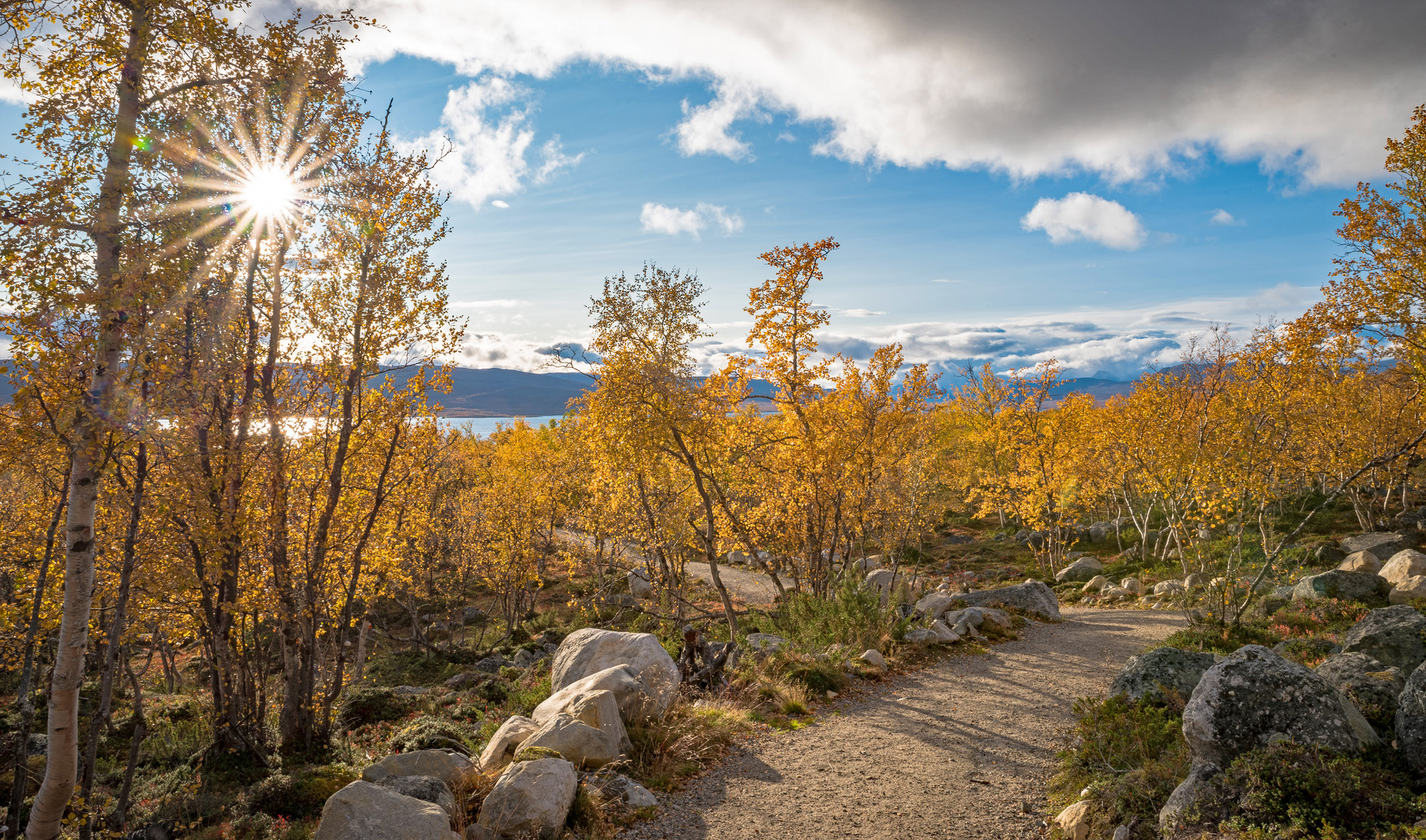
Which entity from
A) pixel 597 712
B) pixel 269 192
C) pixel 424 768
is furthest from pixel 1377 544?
pixel 269 192

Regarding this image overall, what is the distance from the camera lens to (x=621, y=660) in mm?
11523

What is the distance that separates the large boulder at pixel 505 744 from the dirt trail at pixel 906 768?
80.8 inches

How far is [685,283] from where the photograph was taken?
15906 millimetres

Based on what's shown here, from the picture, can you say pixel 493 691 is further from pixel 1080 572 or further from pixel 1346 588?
pixel 1080 572

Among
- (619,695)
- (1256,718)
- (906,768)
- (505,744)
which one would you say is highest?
(1256,718)

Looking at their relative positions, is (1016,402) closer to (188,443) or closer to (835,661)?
(835,661)

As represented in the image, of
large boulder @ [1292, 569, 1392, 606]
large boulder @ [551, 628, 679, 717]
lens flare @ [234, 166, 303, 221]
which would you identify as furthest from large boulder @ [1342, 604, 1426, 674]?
lens flare @ [234, 166, 303, 221]

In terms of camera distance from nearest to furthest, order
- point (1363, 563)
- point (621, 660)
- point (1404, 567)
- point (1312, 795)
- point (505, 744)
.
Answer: point (1312, 795)
point (505, 744)
point (621, 660)
point (1404, 567)
point (1363, 563)

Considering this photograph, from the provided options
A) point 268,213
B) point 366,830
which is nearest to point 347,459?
point 268,213

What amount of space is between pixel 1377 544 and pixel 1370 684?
2411cm

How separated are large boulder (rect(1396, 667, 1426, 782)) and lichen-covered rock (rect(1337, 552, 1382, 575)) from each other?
21.0 metres

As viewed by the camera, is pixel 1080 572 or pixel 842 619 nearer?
pixel 842 619

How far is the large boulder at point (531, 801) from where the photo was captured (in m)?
6.99

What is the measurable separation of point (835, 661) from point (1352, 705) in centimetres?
809
